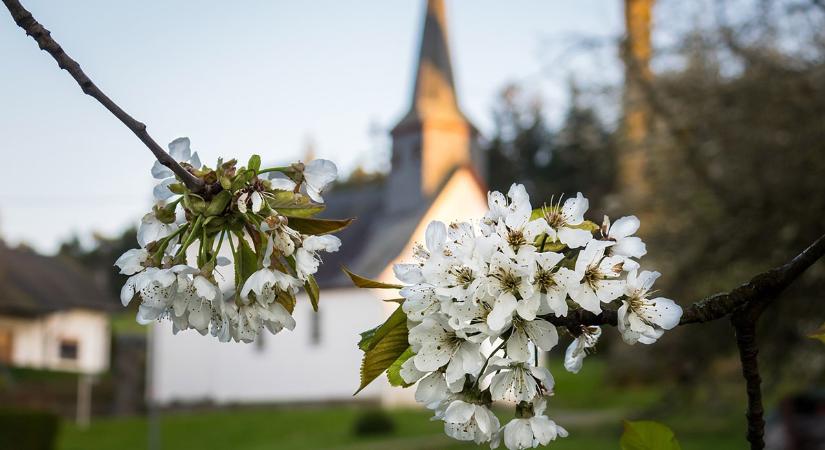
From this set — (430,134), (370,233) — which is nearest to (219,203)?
(430,134)

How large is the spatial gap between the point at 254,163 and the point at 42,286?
2840 centimetres

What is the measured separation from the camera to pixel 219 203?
3.03 ft

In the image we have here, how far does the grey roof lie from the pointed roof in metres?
2.22

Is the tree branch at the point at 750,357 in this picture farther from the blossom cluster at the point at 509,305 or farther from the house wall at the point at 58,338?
the house wall at the point at 58,338

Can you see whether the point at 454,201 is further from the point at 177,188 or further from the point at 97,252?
the point at 97,252

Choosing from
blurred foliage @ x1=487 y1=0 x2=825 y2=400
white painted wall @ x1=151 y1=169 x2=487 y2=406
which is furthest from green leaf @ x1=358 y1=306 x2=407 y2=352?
white painted wall @ x1=151 y1=169 x2=487 y2=406

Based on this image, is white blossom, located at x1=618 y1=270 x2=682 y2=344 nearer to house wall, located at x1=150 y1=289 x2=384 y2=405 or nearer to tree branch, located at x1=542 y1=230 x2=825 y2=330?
tree branch, located at x1=542 y1=230 x2=825 y2=330

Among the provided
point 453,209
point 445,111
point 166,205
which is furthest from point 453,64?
point 166,205

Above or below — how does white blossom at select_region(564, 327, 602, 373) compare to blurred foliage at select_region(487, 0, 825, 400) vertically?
below

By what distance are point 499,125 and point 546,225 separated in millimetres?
36878

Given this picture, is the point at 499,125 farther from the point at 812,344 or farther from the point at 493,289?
the point at 493,289

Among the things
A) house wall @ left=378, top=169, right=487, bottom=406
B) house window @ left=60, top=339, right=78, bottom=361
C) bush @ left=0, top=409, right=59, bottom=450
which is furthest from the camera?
house window @ left=60, top=339, right=78, bottom=361

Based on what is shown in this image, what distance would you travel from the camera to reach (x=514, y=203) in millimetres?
994

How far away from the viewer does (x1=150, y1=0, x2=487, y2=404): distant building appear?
24.2m
